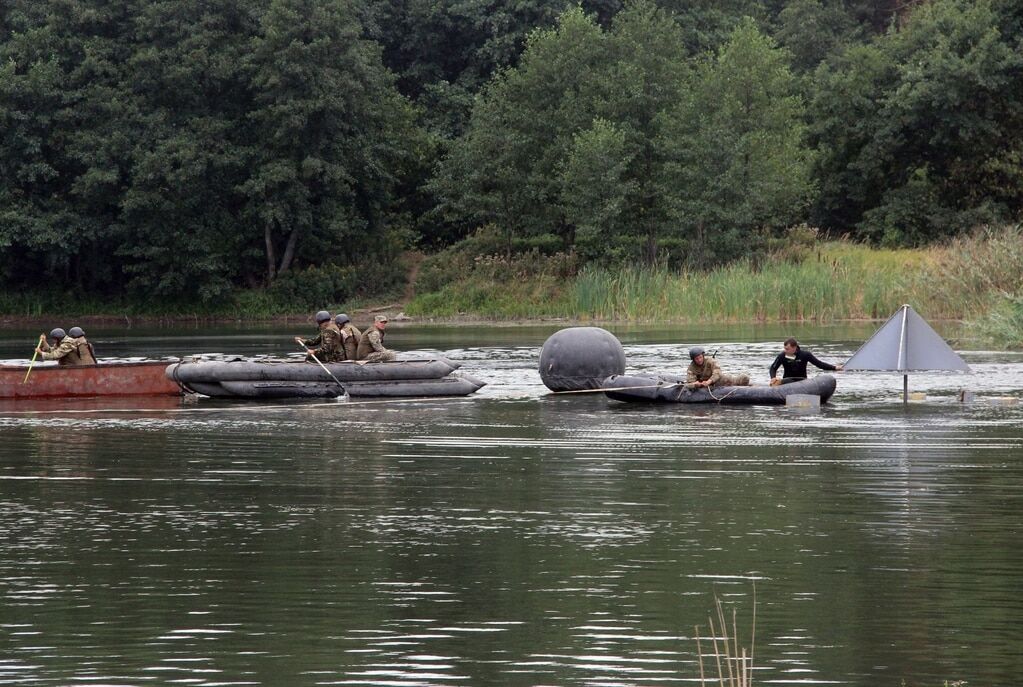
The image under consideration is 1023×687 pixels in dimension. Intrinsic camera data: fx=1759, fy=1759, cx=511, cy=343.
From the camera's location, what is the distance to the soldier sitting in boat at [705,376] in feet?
92.7

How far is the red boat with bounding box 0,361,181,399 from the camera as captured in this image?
104ft

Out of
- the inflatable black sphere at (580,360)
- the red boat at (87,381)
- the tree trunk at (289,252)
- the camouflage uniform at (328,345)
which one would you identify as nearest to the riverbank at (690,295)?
the tree trunk at (289,252)

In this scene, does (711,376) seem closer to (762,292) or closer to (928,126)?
(762,292)

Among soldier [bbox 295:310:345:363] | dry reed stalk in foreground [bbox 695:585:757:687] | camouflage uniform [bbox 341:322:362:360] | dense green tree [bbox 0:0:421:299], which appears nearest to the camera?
dry reed stalk in foreground [bbox 695:585:757:687]

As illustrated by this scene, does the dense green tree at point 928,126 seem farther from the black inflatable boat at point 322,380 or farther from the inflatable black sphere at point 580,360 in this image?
the black inflatable boat at point 322,380

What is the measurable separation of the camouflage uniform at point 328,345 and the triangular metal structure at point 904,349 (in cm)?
922

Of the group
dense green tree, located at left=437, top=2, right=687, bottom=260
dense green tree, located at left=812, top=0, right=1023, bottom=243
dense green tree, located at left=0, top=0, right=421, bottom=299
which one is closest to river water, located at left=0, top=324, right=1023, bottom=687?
dense green tree, located at left=812, top=0, right=1023, bottom=243

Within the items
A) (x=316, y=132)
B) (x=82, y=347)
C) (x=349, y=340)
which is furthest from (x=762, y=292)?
(x=82, y=347)

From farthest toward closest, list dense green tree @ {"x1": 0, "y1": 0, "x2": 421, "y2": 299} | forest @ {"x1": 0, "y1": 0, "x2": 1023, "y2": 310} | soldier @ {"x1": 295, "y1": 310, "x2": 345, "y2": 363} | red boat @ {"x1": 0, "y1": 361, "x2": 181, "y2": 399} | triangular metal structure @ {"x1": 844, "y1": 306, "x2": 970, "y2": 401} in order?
dense green tree @ {"x1": 0, "y1": 0, "x2": 421, "y2": 299}
forest @ {"x1": 0, "y1": 0, "x2": 1023, "y2": 310}
soldier @ {"x1": 295, "y1": 310, "x2": 345, "y2": 363}
red boat @ {"x1": 0, "y1": 361, "x2": 181, "y2": 399}
triangular metal structure @ {"x1": 844, "y1": 306, "x2": 970, "y2": 401}

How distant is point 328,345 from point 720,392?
25.2 ft

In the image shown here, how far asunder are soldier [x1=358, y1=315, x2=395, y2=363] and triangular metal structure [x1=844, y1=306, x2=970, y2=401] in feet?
27.5

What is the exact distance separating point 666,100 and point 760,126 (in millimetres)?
4394

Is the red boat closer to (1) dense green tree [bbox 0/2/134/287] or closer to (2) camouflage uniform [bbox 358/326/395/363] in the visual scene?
(2) camouflage uniform [bbox 358/326/395/363]

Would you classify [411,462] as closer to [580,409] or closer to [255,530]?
[255,530]
